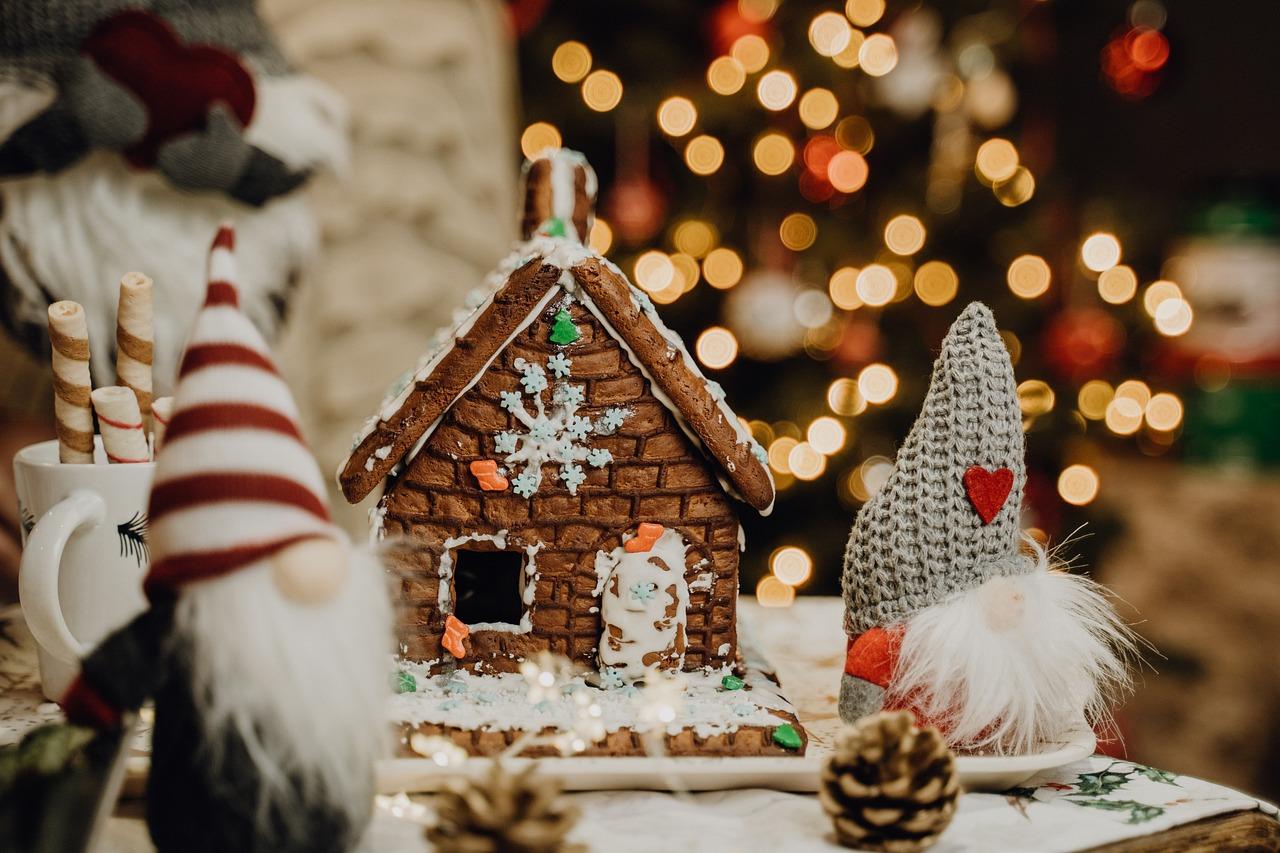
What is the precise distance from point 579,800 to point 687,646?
20cm

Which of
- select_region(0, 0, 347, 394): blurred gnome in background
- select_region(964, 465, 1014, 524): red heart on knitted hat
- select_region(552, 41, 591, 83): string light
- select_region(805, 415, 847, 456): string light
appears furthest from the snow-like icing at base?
select_region(552, 41, 591, 83): string light

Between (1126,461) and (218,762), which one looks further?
(1126,461)

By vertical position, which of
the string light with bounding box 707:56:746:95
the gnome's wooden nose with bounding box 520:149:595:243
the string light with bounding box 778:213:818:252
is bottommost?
the gnome's wooden nose with bounding box 520:149:595:243

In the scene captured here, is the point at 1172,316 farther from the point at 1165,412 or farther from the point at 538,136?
the point at 538,136

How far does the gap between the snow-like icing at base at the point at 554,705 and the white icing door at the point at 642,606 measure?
3cm

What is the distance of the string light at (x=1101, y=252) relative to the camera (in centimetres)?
195

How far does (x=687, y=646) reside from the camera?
0.91 m

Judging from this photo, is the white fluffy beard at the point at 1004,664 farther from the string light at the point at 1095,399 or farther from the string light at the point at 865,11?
the string light at the point at 865,11

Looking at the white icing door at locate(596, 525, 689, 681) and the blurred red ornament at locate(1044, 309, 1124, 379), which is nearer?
the white icing door at locate(596, 525, 689, 681)

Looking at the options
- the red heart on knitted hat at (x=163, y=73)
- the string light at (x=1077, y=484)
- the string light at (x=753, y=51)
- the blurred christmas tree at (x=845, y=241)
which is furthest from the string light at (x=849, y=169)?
the red heart on knitted hat at (x=163, y=73)

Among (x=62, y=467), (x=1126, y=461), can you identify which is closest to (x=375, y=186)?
(x=62, y=467)

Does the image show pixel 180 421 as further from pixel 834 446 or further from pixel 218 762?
pixel 834 446

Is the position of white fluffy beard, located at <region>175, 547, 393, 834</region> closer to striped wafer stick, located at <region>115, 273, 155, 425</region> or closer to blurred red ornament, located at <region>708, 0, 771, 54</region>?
striped wafer stick, located at <region>115, 273, 155, 425</region>

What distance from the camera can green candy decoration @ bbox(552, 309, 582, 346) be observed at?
0.87 metres
